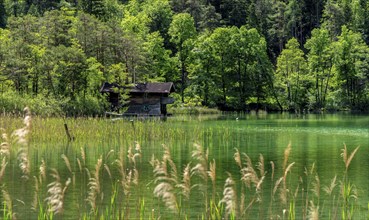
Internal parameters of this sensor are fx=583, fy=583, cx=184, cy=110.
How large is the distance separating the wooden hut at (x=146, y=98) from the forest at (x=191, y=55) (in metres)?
1.85

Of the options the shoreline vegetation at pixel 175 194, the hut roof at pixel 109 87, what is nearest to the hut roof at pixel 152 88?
the hut roof at pixel 109 87

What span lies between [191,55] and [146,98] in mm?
29062

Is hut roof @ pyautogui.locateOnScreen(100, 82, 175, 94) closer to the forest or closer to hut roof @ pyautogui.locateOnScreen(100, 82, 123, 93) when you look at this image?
hut roof @ pyautogui.locateOnScreen(100, 82, 123, 93)

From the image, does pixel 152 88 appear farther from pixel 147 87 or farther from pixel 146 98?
pixel 146 98

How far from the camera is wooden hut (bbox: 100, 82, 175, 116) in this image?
6488 cm

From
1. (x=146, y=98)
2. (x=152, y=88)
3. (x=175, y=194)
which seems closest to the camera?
(x=175, y=194)

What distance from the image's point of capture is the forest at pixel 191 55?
57.8 metres

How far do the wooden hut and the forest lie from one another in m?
1.85

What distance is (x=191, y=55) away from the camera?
3684 inches

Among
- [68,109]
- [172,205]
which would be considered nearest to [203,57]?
[68,109]

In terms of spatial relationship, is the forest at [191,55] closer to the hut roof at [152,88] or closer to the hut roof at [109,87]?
the hut roof at [109,87]

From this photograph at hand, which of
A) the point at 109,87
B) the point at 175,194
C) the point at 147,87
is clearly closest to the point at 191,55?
the point at 147,87

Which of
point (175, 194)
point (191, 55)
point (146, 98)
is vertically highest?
point (191, 55)

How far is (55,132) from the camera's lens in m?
29.2
